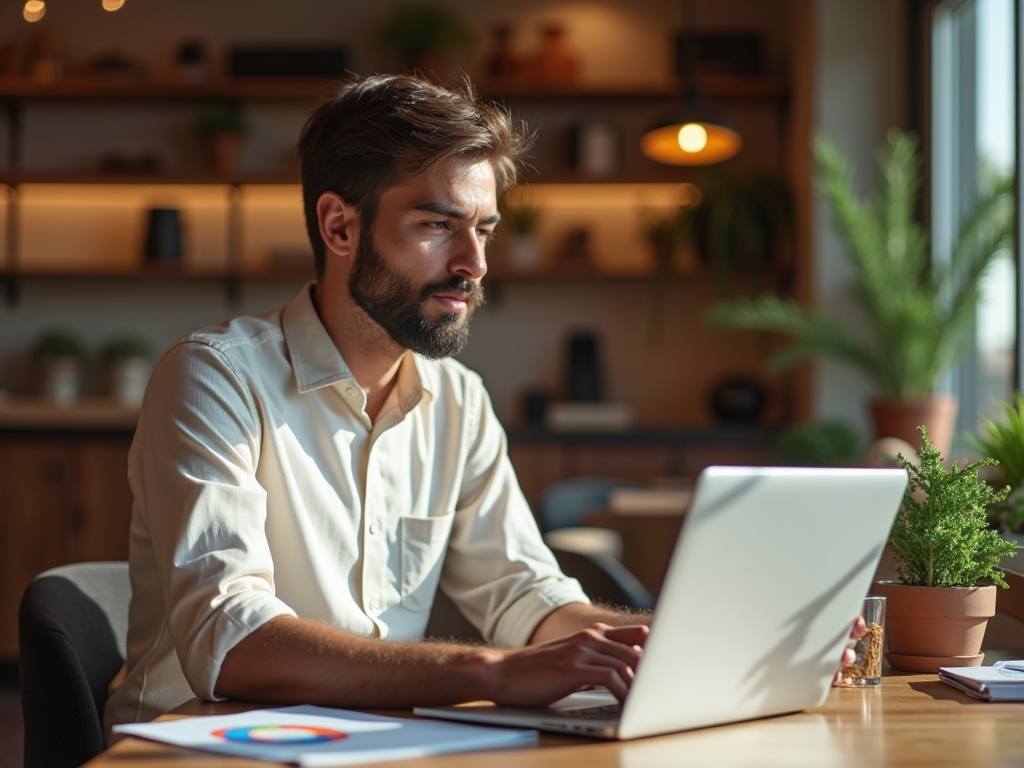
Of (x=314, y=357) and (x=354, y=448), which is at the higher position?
(x=314, y=357)

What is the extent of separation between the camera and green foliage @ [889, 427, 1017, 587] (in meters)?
1.26

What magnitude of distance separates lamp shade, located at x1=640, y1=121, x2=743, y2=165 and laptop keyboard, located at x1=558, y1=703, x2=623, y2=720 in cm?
341

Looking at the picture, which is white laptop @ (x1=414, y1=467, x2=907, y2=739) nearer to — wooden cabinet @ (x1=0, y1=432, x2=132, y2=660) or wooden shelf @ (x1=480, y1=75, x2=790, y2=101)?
wooden cabinet @ (x1=0, y1=432, x2=132, y2=660)

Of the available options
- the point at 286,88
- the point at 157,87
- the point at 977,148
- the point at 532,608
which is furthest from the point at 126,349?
the point at 532,608

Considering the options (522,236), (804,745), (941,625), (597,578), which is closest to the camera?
(804,745)

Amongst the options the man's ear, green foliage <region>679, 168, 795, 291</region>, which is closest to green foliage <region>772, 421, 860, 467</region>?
green foliage <region>679, 168, 795, 291</region>

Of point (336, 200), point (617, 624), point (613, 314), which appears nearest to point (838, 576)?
point (617, 624)

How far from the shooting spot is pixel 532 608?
152 centimetres

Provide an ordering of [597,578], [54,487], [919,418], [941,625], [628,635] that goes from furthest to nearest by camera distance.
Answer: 1. [54,487]
2. [919,418]
3. [597,578]
4. [941,625]
5. [628,635]

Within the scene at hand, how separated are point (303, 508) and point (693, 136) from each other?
3.12m

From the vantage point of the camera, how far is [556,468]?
4719 mm

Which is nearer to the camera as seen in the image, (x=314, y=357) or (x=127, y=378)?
(x=314, y=357)

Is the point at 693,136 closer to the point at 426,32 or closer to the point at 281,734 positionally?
the point at 426,32

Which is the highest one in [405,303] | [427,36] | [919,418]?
[427,36]
